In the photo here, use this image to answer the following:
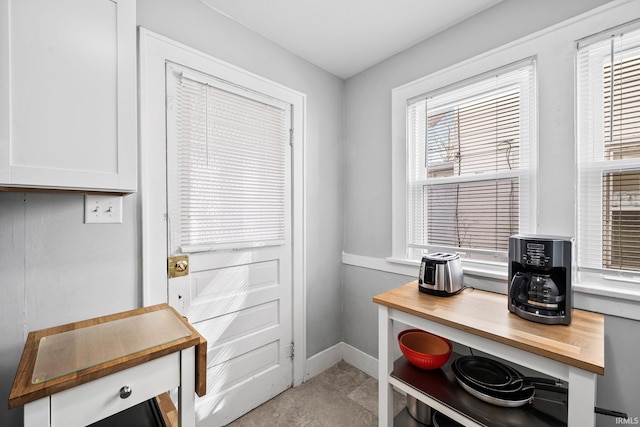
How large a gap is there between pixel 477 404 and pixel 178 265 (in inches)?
65.9

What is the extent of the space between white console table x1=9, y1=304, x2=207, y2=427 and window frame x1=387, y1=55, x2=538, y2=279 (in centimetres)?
157

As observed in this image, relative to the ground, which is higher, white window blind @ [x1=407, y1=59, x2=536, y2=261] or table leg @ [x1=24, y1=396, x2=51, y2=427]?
white window blind @ [x1=407, y1=59, x2=536, y2=261]

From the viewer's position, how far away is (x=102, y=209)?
4.26ft

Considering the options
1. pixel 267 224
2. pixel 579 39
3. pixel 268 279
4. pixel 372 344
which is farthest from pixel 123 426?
pixel 579 39

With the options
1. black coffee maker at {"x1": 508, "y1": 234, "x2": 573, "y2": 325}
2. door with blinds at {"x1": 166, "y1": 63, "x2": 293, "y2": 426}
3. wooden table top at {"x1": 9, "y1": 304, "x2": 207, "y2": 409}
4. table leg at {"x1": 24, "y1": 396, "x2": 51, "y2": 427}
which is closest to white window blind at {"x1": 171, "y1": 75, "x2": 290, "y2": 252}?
door with blinds at {"x1": 166, "y1": 63, "x2": 293, "y2": 426}

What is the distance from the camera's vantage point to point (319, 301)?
2363 millimetres

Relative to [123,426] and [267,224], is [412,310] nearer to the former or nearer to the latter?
[267,224]

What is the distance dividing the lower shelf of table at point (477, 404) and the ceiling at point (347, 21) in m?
2.15

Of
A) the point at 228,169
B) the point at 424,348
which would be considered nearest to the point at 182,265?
the point at 228,169

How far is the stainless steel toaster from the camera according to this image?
1528 millimetres

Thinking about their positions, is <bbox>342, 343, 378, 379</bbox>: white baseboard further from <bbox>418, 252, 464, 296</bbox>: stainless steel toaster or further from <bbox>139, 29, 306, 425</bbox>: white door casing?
<bbox>418, 252, 464, 296</bbox>: stainless steel toaster

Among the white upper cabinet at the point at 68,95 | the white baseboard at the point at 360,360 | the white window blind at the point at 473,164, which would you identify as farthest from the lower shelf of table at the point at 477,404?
the white upper cabinet at the point at 68,95

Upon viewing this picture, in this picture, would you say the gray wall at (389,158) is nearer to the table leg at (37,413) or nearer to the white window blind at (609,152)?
the white window blind at (609,152)

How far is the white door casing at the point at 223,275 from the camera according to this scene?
56.8 inches
